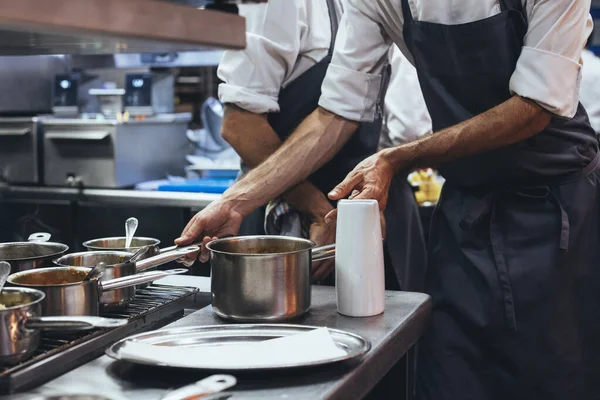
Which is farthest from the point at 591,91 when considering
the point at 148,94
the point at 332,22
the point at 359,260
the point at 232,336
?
the point at 232,336

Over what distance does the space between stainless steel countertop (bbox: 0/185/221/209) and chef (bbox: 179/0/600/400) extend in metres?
1.23

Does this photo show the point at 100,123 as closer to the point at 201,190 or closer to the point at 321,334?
the point at 201,190

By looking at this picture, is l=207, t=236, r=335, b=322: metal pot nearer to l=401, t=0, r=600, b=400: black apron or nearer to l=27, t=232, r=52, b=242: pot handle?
l=27, t=232, r=52, b=242: pot handle

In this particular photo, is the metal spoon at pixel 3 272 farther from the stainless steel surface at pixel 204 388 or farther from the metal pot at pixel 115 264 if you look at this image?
the stainless steel surface at pixel 204 388

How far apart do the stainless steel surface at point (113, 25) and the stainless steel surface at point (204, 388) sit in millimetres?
467

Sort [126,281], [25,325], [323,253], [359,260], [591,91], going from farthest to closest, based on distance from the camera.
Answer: [591,91], [323,253], [359,260], [126,281], [25,325]

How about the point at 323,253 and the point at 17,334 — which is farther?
the point at 323,253

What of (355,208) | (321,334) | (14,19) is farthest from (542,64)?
(14,19)

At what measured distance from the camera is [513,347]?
182cm

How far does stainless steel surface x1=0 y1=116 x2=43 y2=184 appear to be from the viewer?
11.5 ft

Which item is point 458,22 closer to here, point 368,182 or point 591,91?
point 368,182

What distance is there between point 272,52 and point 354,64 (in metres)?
0.25

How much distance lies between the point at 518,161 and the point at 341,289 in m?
0.62

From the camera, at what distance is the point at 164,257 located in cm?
145
